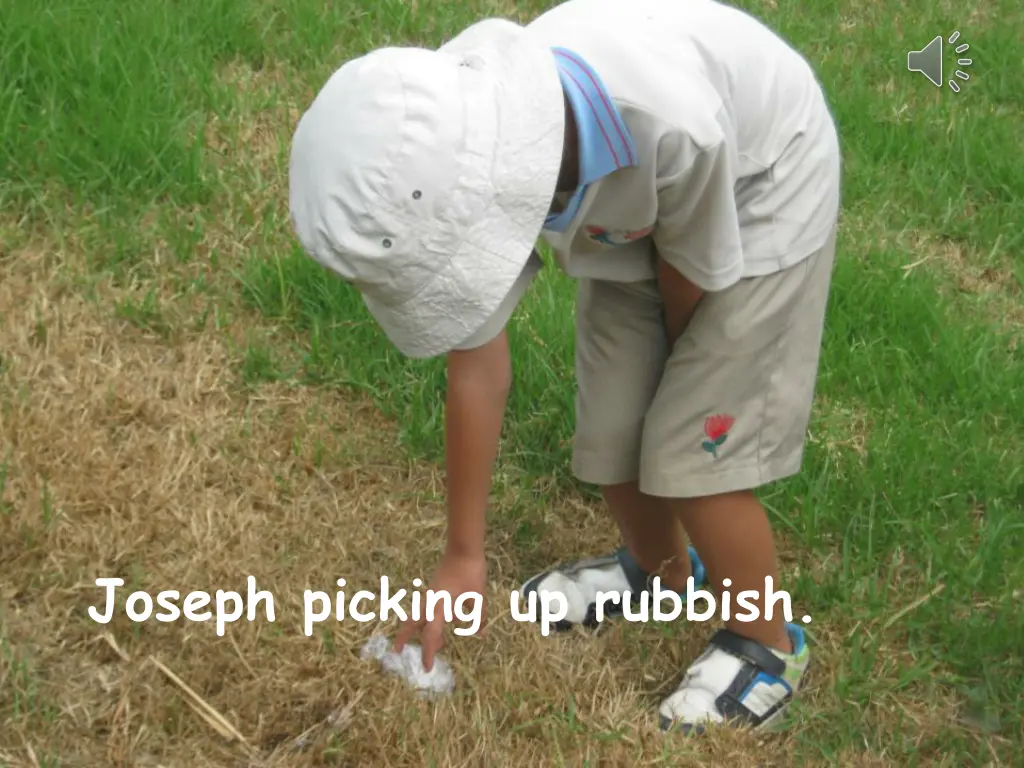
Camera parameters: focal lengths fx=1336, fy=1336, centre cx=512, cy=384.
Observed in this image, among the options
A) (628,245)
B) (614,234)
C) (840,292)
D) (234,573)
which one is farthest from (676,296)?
(840,292)

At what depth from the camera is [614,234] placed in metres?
1.64

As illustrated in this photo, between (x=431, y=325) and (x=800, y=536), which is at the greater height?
(x=431, y=325)

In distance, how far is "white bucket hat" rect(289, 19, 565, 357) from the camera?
1.33 metres

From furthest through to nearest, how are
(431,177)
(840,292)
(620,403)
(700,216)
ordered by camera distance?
(840,292), (620,403), (700,216), (431,177)

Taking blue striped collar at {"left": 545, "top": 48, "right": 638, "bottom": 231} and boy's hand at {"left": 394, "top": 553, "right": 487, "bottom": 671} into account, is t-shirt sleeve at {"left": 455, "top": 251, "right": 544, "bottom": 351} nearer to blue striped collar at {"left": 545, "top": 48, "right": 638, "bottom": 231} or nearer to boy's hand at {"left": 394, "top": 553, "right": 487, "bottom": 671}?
blue striped collar at {"left": 545, "top": 48, "right": 638, "bottom": 231}

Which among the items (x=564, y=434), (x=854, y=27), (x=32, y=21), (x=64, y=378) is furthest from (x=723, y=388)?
(x=854, y=27)

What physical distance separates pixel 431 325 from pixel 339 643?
750mm

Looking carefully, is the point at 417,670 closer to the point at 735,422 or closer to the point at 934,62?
the point at 735,422

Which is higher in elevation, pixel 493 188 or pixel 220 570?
pixel 493 188

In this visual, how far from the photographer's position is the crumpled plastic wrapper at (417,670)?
1938mm

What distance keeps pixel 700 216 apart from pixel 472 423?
369 millimetres

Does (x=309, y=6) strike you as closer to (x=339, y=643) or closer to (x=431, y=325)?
(x=339, y=643)

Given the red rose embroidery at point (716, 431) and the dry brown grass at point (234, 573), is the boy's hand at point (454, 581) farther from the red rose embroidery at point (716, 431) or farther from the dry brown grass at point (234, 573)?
the red rose embroidery at point (716, 431)

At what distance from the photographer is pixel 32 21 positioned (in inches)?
120
